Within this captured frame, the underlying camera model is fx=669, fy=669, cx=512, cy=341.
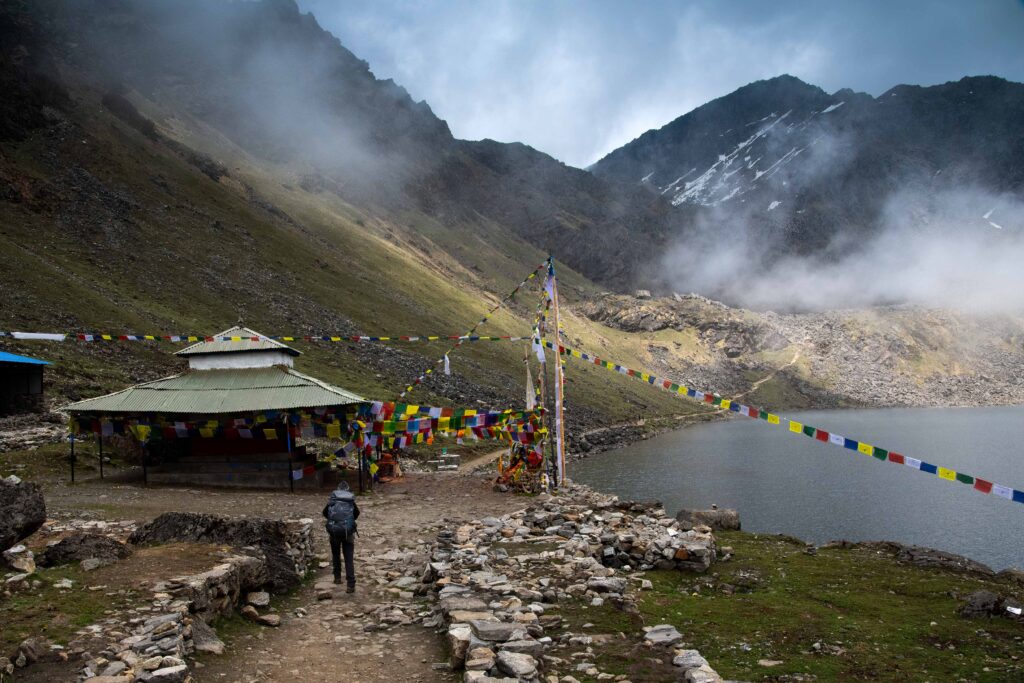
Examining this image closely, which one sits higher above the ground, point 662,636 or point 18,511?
point 18,511

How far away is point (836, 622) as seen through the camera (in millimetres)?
13633

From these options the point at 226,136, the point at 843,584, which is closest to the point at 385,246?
the point at 226,136

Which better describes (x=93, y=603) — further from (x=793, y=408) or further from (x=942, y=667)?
(x=793, y=408)

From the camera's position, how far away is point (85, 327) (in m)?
51.3

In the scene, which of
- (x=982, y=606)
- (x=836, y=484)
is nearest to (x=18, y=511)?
(x=982, y=606)

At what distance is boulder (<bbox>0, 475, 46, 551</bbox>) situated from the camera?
10.8 metres

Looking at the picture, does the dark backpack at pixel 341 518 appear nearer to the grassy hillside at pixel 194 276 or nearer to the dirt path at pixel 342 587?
the dirt path at pixel 342 587

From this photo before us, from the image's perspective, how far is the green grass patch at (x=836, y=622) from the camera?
35.1ft

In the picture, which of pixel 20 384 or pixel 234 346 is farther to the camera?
pixel 20 384

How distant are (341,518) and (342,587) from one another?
1.41m

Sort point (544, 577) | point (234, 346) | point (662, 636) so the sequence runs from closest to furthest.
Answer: point (662, 636) < point (544, 577) < point (234, 346)

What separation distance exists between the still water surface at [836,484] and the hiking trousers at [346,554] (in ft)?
78.7

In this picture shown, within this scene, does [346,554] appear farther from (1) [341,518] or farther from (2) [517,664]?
(2) [517,664]

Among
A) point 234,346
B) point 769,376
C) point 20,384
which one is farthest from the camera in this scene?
point 769,376
